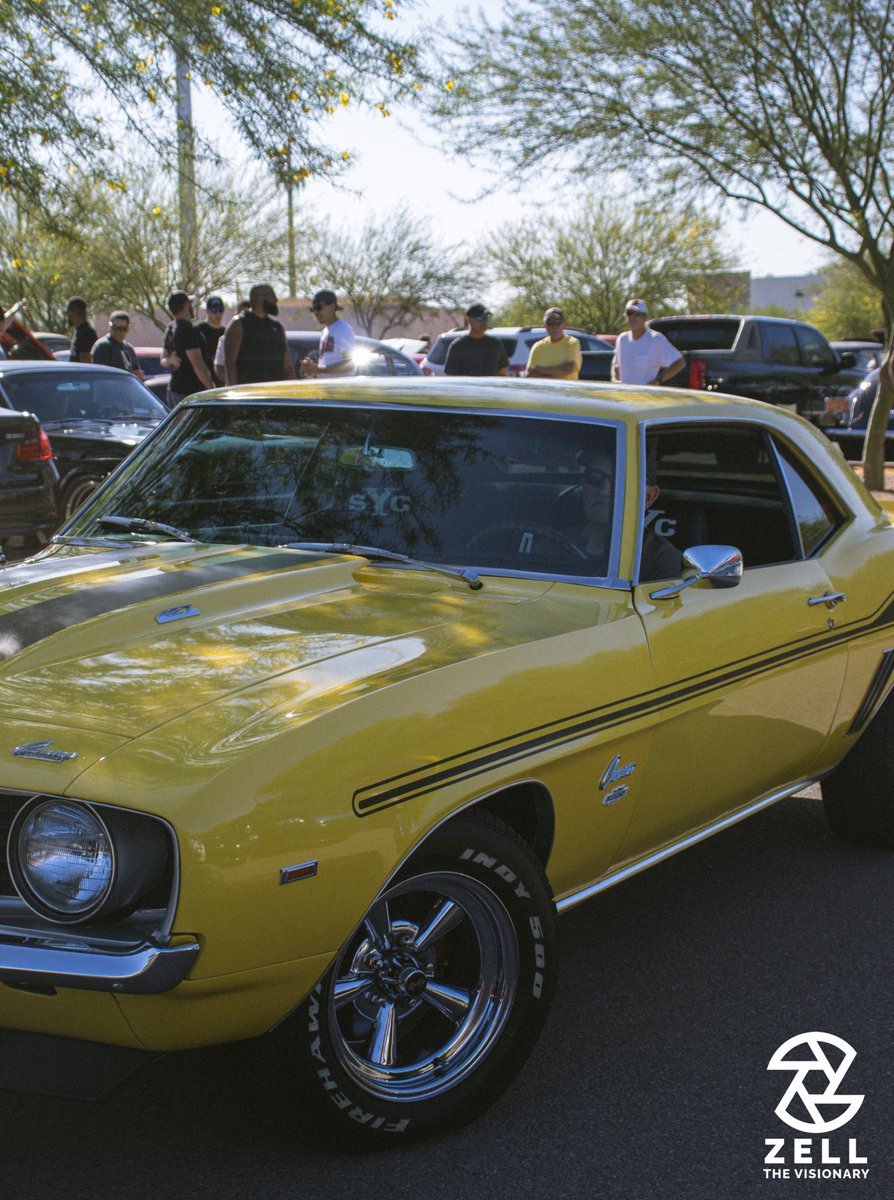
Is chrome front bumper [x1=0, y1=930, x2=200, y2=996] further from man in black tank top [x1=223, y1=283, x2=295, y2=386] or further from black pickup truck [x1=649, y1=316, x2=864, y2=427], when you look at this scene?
black pickup truck [x1=649, y1=316, x2=864, y2=427]

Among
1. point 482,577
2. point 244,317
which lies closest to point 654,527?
point 482,577

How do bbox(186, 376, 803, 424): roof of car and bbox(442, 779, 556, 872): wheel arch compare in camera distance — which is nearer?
bbox(442, 779, 556, 872): wheel arch

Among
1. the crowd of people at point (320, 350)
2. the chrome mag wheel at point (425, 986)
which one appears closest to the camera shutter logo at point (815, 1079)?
the chrome mag wheel at point (425, 986)

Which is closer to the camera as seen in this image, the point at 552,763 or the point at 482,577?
the point at 552,763

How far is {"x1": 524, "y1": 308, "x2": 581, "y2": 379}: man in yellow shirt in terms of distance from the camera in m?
11.8

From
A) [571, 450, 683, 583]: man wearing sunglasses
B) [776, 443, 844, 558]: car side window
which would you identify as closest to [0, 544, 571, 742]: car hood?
[571, 450, 683, 583]: man wearing sunglasses

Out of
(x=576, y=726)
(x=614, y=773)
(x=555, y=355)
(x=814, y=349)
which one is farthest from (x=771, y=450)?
(x=814, y=349)

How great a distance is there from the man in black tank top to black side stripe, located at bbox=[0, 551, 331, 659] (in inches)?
275

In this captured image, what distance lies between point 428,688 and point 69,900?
0.83 metres

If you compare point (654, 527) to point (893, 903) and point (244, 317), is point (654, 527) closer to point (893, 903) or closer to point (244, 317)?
point (893, 903)

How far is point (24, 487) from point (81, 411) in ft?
8.61

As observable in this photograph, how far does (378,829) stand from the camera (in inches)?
109

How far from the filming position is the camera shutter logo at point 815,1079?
3188 millimetres

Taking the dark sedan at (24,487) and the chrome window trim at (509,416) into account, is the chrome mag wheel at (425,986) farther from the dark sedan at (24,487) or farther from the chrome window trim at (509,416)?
the dark sedan at (24,487)
